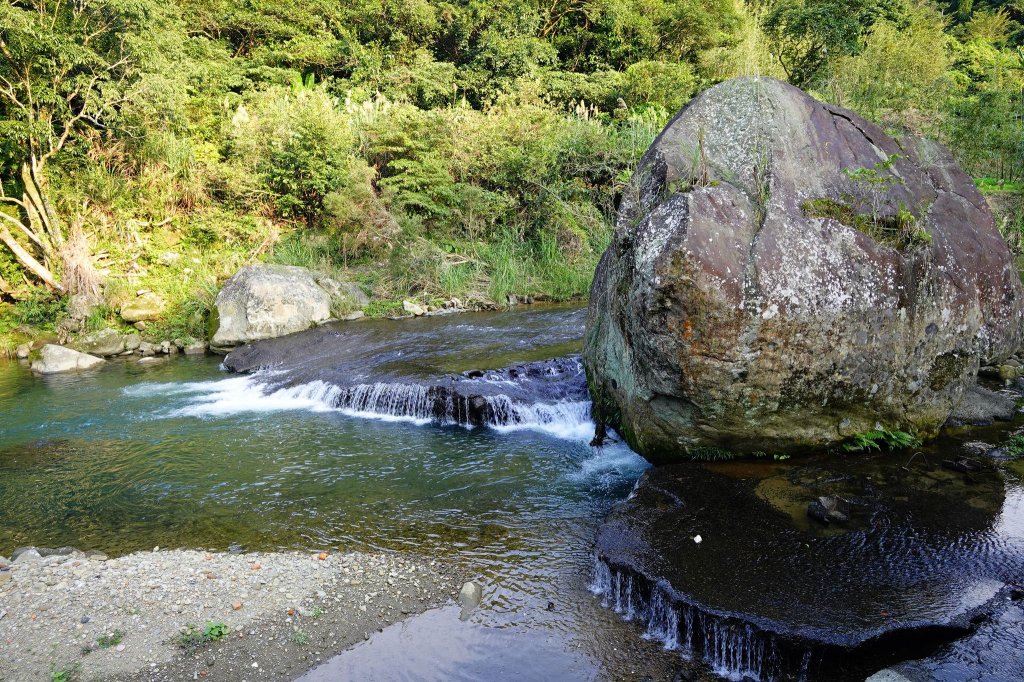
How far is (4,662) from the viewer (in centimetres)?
409

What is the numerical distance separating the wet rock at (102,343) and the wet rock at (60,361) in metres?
0.51

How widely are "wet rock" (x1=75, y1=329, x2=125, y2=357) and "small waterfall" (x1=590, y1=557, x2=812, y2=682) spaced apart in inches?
528

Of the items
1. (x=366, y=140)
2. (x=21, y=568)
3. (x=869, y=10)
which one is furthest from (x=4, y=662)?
(x=869, y=10)

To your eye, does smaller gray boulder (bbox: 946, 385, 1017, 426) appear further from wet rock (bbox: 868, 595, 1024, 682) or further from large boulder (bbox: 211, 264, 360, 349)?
large boulder (bbox: 211, 264, 360, 349)

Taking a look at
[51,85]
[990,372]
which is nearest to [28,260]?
[51,85]

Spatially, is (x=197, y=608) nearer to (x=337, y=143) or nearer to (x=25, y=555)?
(x=25, y=555)

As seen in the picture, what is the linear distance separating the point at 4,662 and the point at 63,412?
24.5 ft

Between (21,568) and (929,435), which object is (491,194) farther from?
(21,568)

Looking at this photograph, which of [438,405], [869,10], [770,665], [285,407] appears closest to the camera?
[770,665]

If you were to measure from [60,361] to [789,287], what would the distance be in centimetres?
1389

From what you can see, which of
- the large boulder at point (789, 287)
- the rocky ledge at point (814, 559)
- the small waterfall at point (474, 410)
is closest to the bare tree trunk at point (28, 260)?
the small waterfall at point (474, 410)

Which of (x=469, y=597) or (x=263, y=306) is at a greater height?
(x=263, y=306)

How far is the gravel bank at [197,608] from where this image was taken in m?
4.14

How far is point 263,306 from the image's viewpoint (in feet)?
46.0
